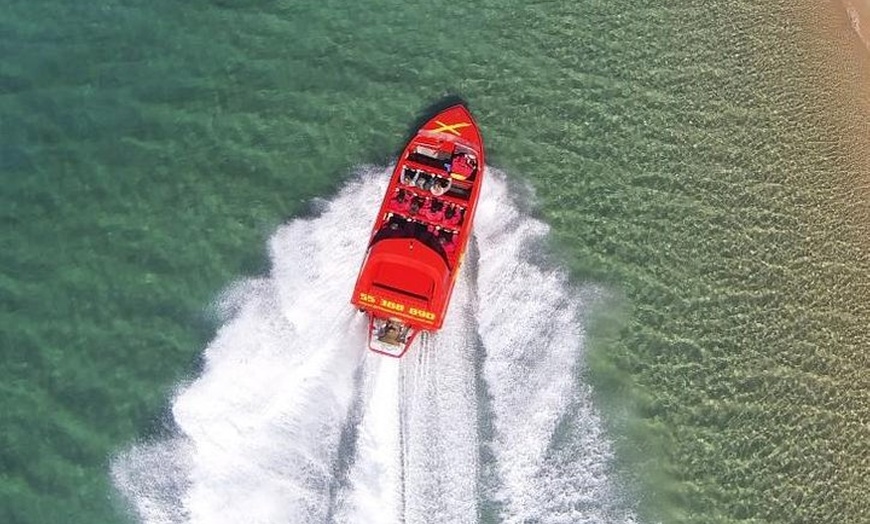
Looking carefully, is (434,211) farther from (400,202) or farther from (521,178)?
(521,178)

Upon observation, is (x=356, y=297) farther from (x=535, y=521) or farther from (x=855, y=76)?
(x=855, y=76)

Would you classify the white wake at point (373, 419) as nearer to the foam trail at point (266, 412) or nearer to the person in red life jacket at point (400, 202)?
the foam trail at point (266, 412)

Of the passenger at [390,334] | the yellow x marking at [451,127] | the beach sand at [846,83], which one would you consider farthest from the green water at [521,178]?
the passenger at [390,334]

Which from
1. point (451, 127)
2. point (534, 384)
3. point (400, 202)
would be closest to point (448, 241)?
point (400, 202)

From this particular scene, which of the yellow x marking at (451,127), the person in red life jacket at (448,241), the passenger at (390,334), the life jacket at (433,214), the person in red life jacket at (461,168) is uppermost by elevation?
the yellow x marking at (451,127)

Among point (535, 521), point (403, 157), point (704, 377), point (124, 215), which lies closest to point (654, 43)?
point (403, 157)
